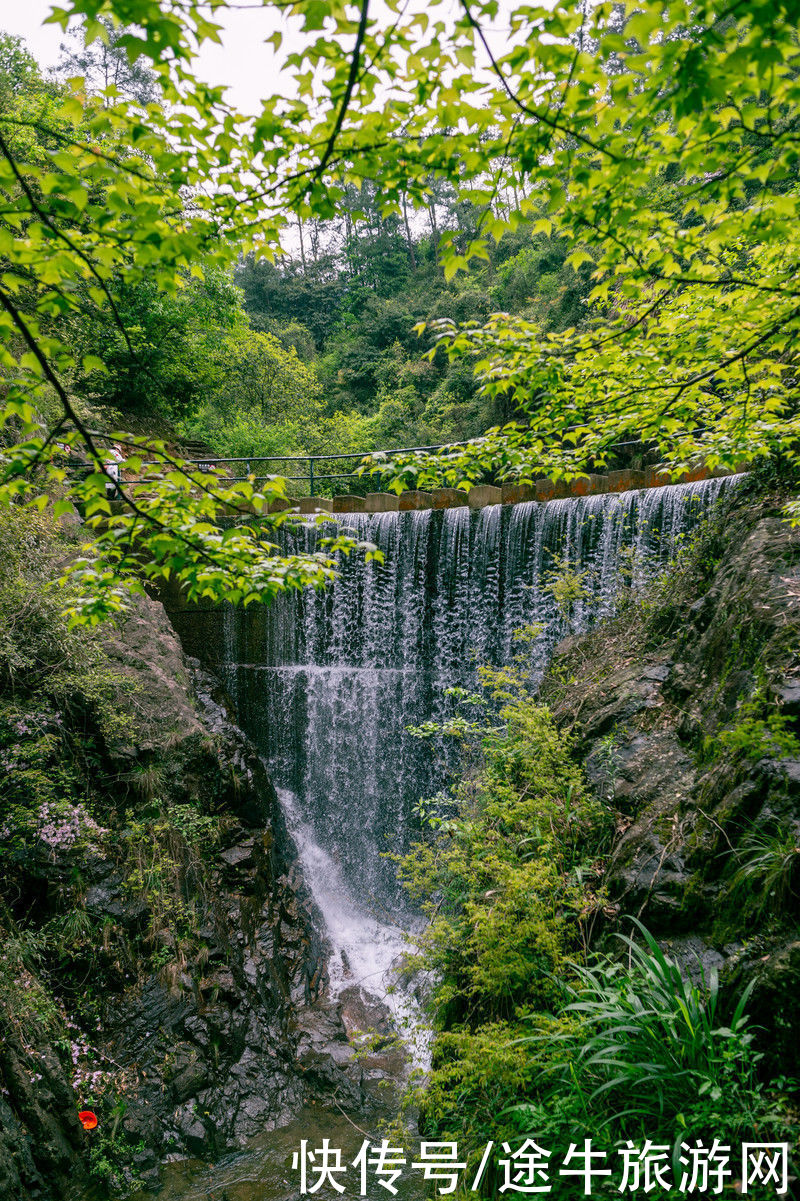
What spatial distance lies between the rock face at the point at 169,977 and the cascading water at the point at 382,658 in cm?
125

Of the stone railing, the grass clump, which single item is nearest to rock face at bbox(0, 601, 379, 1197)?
the grass clump

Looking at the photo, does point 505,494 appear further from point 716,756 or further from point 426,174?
point 426,174

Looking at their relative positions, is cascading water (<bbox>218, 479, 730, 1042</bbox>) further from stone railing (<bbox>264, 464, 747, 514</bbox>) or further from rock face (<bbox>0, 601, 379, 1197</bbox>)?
rock face (<bbox>0, 601, 379, 1197</bbox>)

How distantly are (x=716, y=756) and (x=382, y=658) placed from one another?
632cm

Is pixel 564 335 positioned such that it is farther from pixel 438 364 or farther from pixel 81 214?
pixel 438 364

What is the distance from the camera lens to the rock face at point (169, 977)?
4.35 metres

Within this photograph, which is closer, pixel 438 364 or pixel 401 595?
pixel 401 595

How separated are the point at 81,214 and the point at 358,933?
26.6 ft

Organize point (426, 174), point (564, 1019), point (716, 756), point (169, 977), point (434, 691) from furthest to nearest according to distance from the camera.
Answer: point (434, 691) → point (169, 977) → point (716, 756) → point (564, 1019) → point (426, 174)

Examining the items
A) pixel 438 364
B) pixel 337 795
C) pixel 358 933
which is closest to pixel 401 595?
pixel 337 795

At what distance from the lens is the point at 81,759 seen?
5.73 meters

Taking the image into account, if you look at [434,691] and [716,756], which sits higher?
[716,756]

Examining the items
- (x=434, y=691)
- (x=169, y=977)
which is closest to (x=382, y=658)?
(x=434, y=691)

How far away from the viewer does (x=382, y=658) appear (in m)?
9.34
